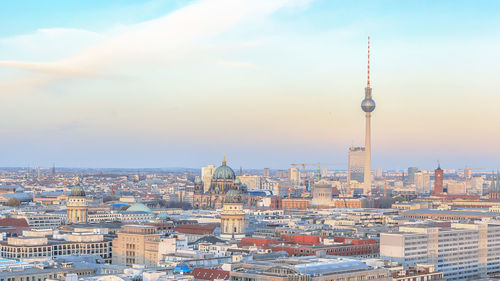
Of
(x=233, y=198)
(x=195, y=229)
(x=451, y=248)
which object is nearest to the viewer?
(x=451, y=248)

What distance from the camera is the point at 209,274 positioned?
3878 inches

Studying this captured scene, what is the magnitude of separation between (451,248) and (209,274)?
43.4m

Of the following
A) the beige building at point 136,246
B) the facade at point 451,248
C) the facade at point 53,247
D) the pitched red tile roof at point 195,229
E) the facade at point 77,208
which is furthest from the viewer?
the facade at point 77,208

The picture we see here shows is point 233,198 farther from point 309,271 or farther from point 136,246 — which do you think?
point 309,271

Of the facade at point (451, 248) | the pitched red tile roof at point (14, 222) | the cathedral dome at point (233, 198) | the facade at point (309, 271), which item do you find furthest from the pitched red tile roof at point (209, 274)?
the pitched red tile roof at point (14, 222)

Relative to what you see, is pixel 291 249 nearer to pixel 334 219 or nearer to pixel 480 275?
pixel 480 275

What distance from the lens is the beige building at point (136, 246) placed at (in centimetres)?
12238

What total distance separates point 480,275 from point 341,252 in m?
19.3

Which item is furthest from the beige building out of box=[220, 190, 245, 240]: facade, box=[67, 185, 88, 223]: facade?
box=[67, 185, 88, 223]: facade

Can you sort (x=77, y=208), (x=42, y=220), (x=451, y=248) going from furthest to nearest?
(x=42, y=220) < (x=77, y=208) < (x=451, y=248)

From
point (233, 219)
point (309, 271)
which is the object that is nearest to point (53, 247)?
point (233, 219)

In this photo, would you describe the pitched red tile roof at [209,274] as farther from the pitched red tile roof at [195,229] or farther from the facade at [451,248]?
the pitched red tile roof at [195,229]

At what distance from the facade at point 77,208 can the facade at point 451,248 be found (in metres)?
64.0

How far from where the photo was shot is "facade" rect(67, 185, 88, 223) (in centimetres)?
17250
